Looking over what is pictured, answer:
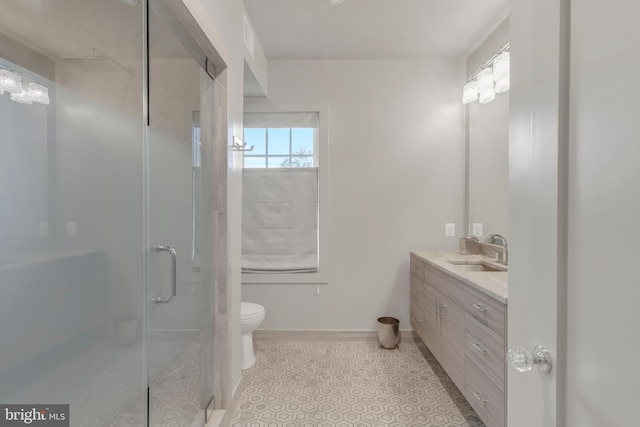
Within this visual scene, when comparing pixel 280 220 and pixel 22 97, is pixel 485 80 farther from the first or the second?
pixel 22 97

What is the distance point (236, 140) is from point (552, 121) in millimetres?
1799

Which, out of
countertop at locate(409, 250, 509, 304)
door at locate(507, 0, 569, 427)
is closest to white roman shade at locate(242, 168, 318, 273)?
countertop at locate(409, 250, 509, 304)

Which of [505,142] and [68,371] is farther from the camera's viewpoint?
[505,142]

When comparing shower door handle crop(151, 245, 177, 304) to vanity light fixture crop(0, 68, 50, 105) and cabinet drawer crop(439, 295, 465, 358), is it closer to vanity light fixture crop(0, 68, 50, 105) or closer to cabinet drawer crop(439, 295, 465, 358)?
vanity light fixture crop(0, 68, 50, 105)

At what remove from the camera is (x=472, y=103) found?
3031 millimetres

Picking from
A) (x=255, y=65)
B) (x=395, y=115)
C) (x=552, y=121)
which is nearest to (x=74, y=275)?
(x=552, y=121)

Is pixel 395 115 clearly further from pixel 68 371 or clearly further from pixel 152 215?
pixel 68 371

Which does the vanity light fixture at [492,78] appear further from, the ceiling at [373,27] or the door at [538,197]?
the door at [538,197]

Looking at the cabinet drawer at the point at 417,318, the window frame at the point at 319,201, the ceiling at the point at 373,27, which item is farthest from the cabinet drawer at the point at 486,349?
the ceiling at the point at 373,27

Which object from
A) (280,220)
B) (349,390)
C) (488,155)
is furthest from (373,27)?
(349,390)

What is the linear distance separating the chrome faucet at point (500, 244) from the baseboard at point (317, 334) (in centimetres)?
115

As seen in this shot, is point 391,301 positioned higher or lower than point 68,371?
lower

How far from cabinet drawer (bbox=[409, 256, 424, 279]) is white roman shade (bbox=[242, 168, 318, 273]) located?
0.91 m

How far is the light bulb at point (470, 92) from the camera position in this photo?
2.80 meters
